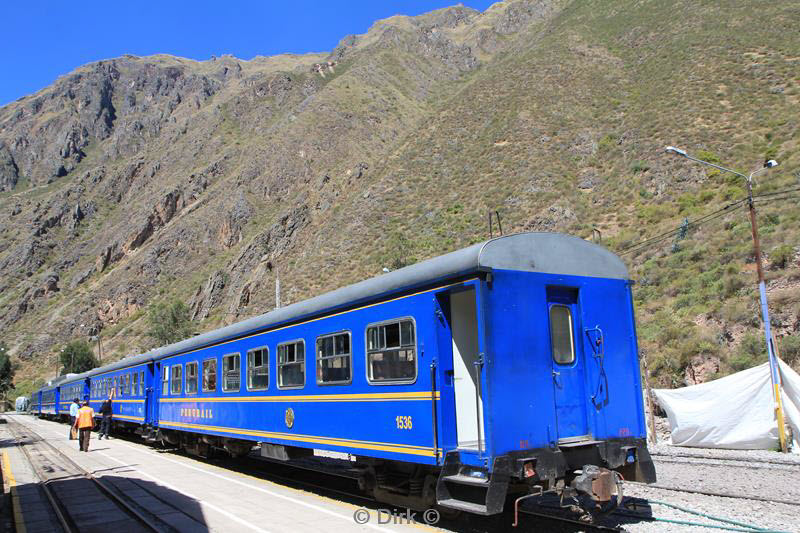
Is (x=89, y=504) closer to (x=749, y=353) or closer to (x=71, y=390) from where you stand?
(x=749, y=353)

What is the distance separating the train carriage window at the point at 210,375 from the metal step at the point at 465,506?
344 inches

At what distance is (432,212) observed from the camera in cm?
4803

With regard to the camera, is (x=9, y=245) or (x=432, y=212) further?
(x=9, y=245)

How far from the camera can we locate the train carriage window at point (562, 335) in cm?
A: 764

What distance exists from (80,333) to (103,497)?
229ft

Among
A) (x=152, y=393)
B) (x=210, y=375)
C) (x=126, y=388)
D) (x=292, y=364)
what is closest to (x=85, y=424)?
(x=152, y=393)

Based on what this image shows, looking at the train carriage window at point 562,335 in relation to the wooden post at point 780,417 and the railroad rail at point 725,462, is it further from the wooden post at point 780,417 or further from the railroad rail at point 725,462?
the wooden post at point 780,417

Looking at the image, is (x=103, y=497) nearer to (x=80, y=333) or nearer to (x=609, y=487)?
(x=609, y=487)

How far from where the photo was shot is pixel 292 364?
420 inches

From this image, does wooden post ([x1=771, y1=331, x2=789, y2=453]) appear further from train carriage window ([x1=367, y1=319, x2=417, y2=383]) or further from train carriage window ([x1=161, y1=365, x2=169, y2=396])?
train carriage window ([x1=161, y1=365, x2=169, y2=396])

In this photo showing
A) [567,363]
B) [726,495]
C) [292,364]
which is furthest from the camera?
[292,364]

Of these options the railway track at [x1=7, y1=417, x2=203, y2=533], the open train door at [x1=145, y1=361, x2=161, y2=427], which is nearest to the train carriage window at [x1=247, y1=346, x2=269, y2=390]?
the railway track at [x1=7, y1=417, x2=203, y2=533]

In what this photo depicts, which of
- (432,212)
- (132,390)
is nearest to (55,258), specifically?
(432,212)

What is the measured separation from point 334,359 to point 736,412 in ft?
36.4
